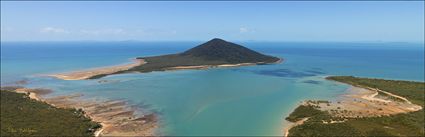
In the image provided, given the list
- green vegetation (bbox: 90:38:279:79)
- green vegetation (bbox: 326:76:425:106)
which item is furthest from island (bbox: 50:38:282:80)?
green vegetation (bbox: 326:76:425:106)

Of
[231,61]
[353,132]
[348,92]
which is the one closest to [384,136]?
[353,132]

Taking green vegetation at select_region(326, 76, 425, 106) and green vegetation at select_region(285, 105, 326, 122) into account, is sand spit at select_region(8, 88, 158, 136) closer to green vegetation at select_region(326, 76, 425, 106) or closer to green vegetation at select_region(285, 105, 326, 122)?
green vegetation at select_region(285, 105, 326, 122)

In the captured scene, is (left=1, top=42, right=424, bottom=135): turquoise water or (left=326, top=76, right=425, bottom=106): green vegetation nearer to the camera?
(left=1, top=42, right=424, bottom=135): turquoise water

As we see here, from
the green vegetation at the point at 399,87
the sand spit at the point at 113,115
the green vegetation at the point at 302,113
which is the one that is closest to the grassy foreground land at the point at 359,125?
the green vegetation at the point at 302,113

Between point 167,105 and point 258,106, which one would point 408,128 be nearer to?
point 258,106

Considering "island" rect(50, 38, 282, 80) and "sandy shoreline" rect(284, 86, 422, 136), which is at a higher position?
"island" rect(50, 38, 282, 80)

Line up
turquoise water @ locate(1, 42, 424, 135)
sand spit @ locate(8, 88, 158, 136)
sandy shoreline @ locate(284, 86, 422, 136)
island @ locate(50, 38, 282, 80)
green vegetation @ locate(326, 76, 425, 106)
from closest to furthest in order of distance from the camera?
sand spit @ locate(8, 88, 158, 136), turquoise water @ locate(1, 42, 424, 135), sandy shoreline @ locate(284, 86, 422, 136), green vegetation @ locate(326, 76, 425, 106), island @ locate(50, 38, 282, 80)
